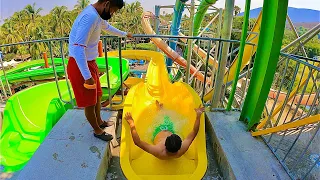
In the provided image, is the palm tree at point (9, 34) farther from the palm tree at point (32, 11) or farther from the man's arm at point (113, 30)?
the man's arm at point (113, 30)

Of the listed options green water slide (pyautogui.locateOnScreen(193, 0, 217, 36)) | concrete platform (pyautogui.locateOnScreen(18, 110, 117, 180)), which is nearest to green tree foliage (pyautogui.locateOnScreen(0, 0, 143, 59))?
green water slide (pyautogui.locateOnScreen(193, 0, 217, 36))

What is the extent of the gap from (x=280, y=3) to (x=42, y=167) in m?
2.49

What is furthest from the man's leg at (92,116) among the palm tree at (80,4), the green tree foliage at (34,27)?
the palm tree at (80,4)

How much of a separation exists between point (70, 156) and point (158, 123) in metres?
1.02

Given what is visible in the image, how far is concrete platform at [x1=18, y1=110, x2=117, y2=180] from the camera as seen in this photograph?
6.36 ft

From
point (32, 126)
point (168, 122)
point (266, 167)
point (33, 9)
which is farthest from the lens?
point (33, 9)

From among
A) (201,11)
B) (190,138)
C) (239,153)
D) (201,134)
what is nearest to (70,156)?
(190,138)

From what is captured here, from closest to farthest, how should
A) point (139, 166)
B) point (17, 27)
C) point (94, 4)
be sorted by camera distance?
point (94, 4)
point (139, 166)
point (17, 27)

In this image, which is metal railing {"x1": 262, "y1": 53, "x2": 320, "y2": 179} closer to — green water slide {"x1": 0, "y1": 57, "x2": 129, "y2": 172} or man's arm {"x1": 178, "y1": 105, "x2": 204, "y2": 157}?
man's arm {"x1": 178, "y1": 105, "x2": 204, "y2": 157}

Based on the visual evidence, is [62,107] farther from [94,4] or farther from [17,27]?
[17,27]

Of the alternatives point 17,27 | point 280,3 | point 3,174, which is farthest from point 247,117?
point 17,27

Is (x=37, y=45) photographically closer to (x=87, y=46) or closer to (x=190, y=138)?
(x=87, y=46)

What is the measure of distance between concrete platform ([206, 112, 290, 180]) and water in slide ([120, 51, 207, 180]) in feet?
0.68

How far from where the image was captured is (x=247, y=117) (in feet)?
8.66
